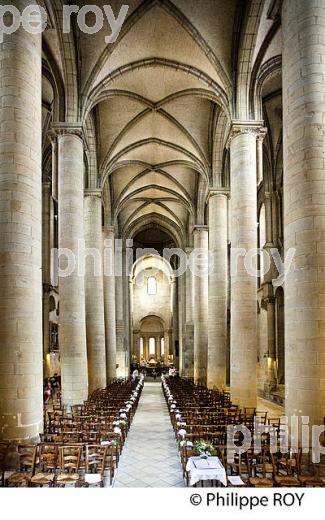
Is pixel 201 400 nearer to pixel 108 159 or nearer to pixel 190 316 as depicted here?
pixel 108 159

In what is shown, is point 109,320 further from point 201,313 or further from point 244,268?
point 244,268

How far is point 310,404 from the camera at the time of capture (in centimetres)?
1020

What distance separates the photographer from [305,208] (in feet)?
34.5

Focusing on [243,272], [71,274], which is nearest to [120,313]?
[71,274]

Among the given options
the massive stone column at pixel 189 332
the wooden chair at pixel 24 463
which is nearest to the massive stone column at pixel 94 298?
the wooden chair at pixel 24 463

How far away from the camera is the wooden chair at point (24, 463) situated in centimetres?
869

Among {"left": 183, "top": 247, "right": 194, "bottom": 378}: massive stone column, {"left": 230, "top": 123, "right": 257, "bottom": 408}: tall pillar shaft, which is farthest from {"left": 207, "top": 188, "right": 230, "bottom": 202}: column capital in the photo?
{"left": 183, "top": 247, "right": 194, "bottom": 378}: massive stone column

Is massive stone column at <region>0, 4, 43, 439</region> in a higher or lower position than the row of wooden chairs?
higher

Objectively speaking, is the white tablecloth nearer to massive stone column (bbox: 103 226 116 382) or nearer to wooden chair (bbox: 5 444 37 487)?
wooden chair (bbox: 5 444 37 487)

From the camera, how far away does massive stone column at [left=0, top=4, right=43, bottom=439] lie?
10.3 meters

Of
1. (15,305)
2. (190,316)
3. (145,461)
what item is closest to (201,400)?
(145,461)

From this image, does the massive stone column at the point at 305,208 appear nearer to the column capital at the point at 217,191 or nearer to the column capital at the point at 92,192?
the column capital at the point at 217,191

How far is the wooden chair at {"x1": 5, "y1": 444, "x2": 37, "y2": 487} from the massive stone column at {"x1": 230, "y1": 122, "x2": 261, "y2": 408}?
905 centimetres

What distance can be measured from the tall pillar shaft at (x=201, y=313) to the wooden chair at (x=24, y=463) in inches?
901
